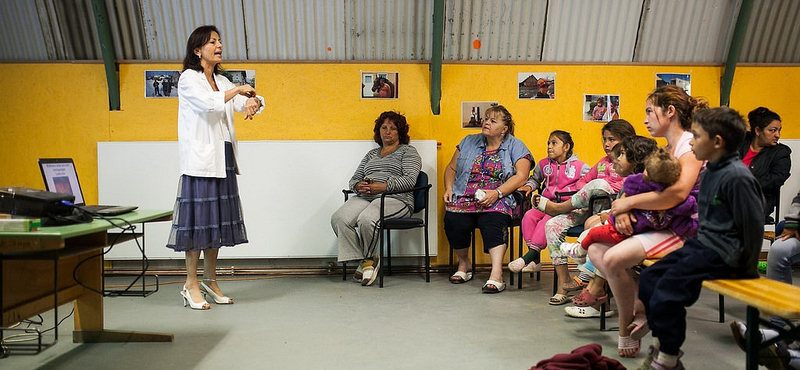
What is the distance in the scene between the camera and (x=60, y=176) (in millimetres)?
2914

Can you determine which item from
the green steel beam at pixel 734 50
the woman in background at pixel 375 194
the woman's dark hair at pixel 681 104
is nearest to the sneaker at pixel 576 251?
the woman's dark hair at pixel 681 104

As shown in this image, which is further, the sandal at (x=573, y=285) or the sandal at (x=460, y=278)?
the sandal at (x=460, y=278)

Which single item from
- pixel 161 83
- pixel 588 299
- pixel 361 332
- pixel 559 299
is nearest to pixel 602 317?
pixel 588 299

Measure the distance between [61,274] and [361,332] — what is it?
1392 mm

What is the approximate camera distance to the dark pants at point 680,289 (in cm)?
218

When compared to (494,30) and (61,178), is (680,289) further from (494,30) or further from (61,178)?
(494,30)

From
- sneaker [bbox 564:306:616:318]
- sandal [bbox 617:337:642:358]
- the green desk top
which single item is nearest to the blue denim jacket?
sneaker [bbox 564:306:616:318]

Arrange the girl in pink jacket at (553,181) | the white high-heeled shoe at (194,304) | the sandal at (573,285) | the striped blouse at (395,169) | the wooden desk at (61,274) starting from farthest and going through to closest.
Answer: the striped blouse at (395,169) → the girl in pink jacket at (553,181) → the sandal at (573,285) → the white high-heeled shoe at (194,304) → the wooden desk at (61,274)

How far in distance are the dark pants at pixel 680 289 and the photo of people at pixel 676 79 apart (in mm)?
3319

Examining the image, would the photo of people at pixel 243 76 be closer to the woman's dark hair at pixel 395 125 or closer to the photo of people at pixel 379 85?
the photo of people at pixel 379 85

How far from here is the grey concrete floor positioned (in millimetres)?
2709

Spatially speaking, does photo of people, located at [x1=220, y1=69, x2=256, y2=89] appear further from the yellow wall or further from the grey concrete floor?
the grey concrete floor

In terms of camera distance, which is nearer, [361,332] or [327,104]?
[361,332]

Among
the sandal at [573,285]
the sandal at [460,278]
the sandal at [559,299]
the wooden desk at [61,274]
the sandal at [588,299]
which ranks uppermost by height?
the wooden desk at [61,274]
